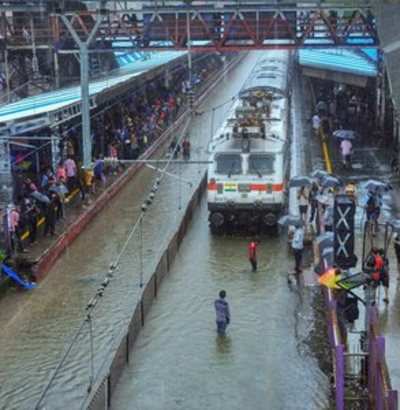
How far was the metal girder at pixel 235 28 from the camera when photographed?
114ft

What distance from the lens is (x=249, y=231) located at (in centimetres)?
2486

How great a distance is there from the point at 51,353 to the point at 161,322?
7.78ft

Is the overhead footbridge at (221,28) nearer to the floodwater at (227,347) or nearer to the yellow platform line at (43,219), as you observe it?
the yellow platform line at (43,219)

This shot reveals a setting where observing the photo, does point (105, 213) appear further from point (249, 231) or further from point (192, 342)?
point (192, 342)

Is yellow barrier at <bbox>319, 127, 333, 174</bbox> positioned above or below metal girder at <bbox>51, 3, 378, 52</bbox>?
below

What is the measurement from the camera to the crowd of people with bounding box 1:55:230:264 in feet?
73.9

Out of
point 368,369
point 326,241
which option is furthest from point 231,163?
point 368,369

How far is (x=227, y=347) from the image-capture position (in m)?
16.4

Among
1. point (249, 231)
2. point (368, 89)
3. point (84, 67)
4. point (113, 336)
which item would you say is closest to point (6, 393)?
point (113, 336)

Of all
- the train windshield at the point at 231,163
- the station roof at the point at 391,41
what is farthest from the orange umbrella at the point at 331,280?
the train windshield at the point at 231,163

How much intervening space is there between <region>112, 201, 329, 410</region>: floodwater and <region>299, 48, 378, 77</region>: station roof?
20019 millimetres

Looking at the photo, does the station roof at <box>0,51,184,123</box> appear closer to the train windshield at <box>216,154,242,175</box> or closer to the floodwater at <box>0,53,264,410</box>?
the floodwater at <box>0,53,264,410</box>

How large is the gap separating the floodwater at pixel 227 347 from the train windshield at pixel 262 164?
2753 millimetres

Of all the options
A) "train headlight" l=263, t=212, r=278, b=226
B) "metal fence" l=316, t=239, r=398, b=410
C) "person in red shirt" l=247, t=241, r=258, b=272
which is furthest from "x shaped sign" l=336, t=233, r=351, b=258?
"train headlight" l=263, t=212, r=278, b=226
